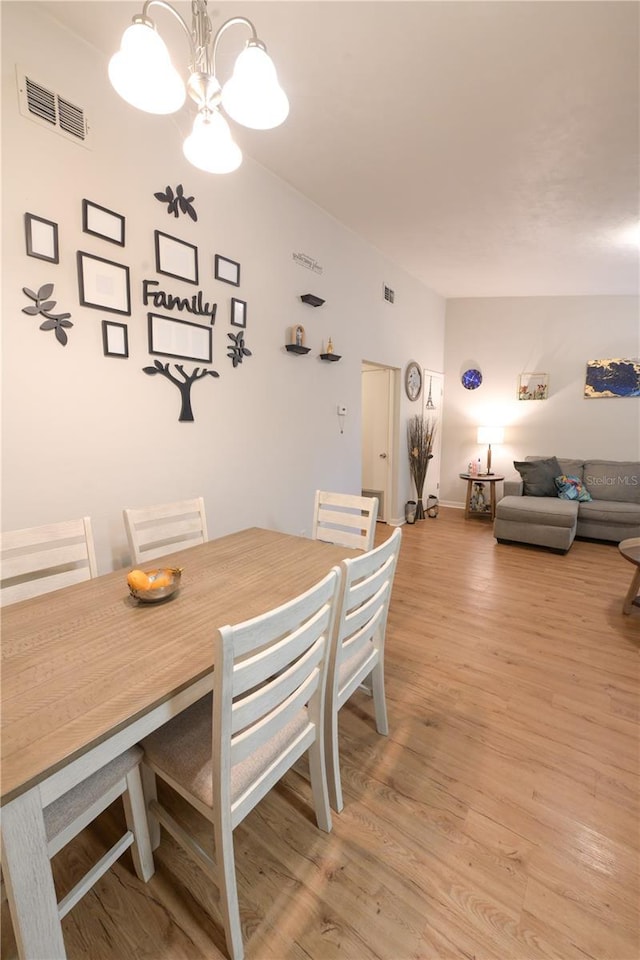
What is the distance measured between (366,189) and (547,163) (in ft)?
3.91

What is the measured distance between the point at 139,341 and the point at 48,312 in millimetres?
432

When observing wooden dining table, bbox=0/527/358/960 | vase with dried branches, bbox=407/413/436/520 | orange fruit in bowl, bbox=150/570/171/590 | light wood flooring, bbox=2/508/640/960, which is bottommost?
light wood flooring, bbox=2/508/640/960

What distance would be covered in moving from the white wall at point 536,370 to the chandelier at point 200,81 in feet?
17.2

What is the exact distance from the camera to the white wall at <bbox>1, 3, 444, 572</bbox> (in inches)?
65.3

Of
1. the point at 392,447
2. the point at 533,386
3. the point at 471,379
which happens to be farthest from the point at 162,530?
the point at 533,386

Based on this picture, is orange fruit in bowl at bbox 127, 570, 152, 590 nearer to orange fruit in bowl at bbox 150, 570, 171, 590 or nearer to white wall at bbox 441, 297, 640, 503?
orange fruit in bowl at bbox 150, 570, 171, 590

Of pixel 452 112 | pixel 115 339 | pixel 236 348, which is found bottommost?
pixel 115 339

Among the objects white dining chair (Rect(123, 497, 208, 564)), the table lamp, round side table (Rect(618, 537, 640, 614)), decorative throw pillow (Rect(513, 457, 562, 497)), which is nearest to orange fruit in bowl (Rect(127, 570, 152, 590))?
white dining chair (Rect(123, 497, 208, 564))

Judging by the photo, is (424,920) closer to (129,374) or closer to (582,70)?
(129,374)

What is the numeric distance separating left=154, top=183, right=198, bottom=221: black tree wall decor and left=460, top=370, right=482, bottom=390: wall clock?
15.1ft

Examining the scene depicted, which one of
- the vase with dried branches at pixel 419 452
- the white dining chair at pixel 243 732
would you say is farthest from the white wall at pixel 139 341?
the vase with dried branches at pixel 419 452

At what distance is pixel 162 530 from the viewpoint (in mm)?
1937

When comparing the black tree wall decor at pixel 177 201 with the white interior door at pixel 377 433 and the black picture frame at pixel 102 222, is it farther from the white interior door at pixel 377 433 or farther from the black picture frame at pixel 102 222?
the white interior door at pixel 377 433

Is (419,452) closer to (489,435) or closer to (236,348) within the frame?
(489,435)
